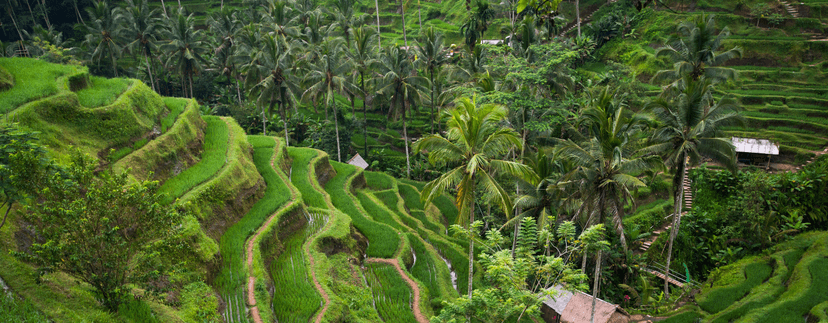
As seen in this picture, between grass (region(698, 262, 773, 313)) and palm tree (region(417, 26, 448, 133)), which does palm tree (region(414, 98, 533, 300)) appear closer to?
grass (region(698, 262, 773, 313))

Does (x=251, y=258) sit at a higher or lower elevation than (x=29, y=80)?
lower

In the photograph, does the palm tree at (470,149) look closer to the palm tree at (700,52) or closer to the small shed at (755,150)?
the palm tree at (700,52)

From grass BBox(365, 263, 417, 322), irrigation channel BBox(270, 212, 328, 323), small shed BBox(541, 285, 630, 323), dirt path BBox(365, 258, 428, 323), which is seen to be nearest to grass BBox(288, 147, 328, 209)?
irrigation channel BBox(270, 212, 328, 323)

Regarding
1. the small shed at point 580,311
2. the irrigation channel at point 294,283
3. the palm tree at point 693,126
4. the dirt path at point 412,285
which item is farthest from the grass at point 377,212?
the palm tree at point 693,126

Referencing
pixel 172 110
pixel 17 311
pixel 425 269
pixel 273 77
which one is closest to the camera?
pixel 17 311

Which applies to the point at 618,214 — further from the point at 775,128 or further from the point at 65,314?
the point at 775,128

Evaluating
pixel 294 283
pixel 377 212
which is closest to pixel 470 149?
pixel 294 283

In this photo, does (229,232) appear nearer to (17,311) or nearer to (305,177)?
(305,177)
